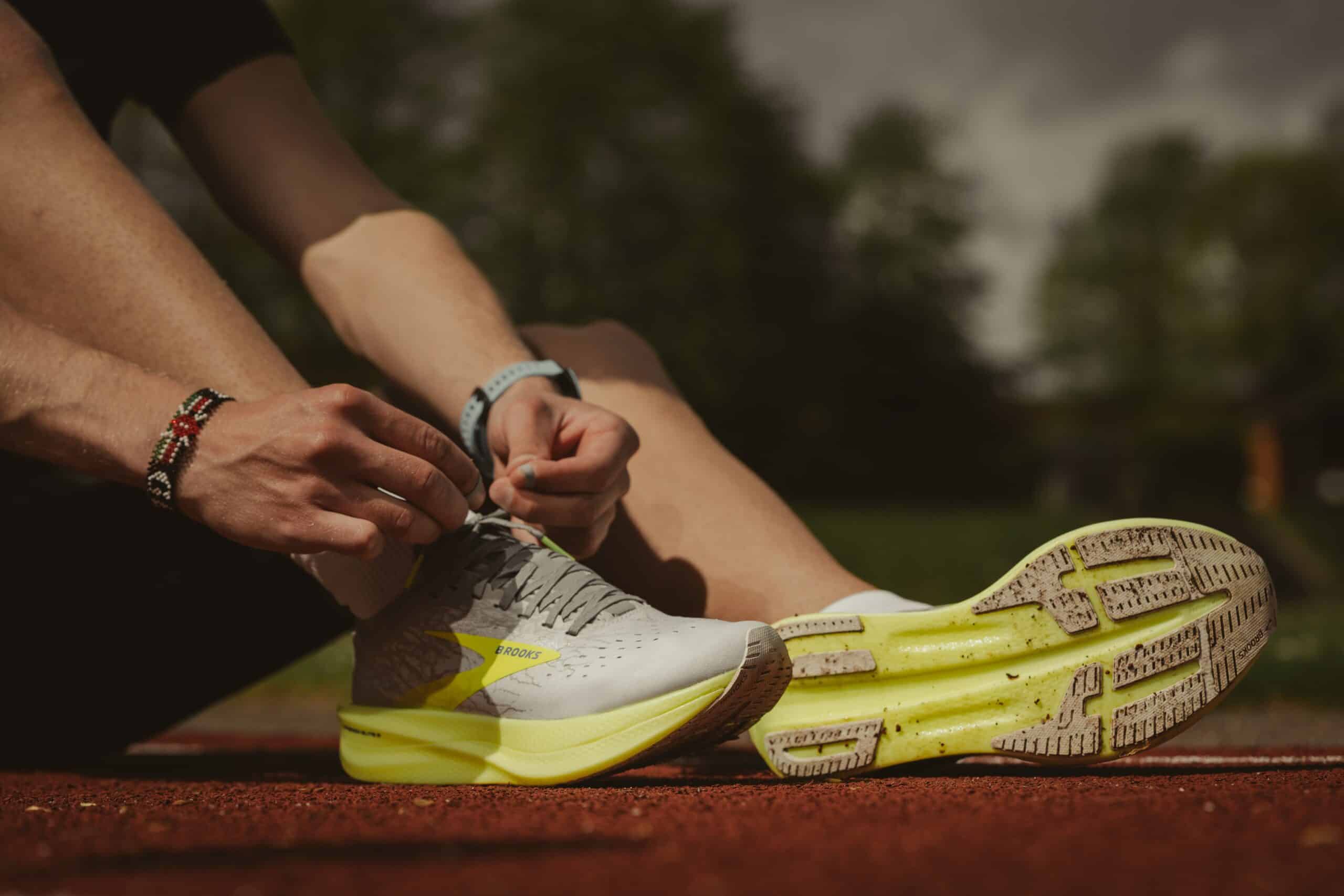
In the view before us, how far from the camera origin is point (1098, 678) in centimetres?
135

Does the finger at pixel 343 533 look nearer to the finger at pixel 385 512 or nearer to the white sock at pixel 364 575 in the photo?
the finger at pixel 385 512

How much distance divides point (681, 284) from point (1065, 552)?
1637 cm

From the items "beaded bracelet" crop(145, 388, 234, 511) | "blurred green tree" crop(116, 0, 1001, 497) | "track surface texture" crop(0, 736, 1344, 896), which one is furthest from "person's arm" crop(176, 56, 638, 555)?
"blurred green tree" crop(116, 0, 1001, 497)

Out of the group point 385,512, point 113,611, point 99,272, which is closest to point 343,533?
point 385,512

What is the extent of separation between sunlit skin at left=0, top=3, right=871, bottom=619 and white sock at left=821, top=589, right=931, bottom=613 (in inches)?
1.2

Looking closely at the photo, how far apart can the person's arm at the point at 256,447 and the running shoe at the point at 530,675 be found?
149mm

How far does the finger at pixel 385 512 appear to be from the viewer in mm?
1255

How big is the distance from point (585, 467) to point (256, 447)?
0.39 meters

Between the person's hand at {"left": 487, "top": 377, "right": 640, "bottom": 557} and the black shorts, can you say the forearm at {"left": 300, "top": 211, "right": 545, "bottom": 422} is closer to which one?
the person's hand at {"left": 487, "top": 377, "right": 640, "bottom": 557}

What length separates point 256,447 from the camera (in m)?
1.23

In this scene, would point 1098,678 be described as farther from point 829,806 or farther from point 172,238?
point 172,238

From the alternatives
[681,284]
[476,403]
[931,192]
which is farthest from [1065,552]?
[931,192]

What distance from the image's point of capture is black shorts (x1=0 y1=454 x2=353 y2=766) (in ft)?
5.74

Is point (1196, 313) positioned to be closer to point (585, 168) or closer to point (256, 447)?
point (585, 168)
